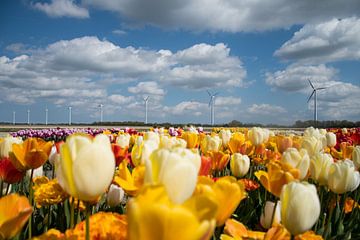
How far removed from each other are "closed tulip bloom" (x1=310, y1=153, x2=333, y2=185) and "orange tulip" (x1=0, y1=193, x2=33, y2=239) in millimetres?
1819

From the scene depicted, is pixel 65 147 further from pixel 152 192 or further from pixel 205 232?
pixel 205 232

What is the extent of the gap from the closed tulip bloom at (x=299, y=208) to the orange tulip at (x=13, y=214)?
33.1 inches

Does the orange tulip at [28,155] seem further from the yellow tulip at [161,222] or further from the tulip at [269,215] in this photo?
the yellow tulip at [161,222]

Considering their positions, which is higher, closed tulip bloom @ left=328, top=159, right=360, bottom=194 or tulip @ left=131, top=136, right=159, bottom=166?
tulip @ left=131, top=136, right=159, bottom=166

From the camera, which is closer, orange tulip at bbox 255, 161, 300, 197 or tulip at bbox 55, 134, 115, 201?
tulip at bbox 55, 134, 115, 201

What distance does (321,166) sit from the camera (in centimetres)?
242

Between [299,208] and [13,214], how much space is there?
94 cm

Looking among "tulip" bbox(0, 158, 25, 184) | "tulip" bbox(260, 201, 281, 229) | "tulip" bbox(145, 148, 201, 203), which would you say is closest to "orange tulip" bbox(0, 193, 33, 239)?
"tulip" bbox(145, 148, 201, 203)

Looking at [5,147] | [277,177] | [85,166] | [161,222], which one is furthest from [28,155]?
[161,222]

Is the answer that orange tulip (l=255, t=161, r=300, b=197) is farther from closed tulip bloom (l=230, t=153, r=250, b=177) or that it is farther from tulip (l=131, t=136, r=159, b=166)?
closed tulip bloom (l=230, t=153, r=250, b=177)

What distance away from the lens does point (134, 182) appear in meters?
1.63

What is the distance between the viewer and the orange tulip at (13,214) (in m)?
1.11

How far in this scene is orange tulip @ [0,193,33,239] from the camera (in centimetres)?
111

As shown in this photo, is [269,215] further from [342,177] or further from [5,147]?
[5,147]
